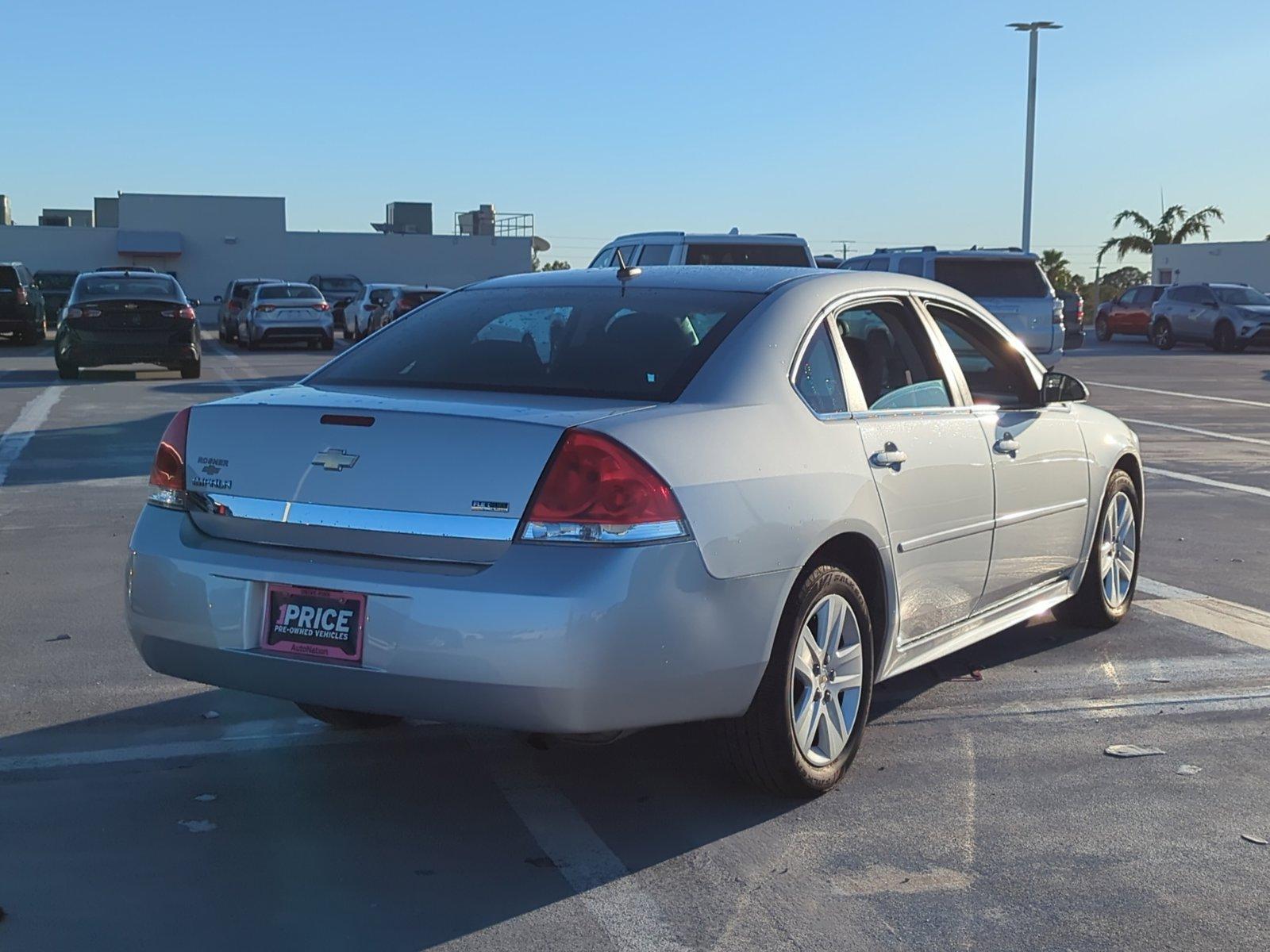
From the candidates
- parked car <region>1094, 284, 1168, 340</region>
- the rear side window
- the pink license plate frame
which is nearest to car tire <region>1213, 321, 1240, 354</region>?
parked car <region>1094, 284, 1168, 340</region>

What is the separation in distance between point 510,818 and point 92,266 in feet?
204

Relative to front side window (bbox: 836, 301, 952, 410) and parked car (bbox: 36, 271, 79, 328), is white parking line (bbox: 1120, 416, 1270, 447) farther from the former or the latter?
parked car (bbox: 36, 271, 79, 328)

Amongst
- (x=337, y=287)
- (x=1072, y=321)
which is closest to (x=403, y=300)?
(x=1072, y=321)

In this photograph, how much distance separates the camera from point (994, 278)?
63.9 ft

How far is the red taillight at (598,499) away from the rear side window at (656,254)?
1195 centimetres

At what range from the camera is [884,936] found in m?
3.72

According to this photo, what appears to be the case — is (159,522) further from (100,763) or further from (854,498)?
(854,498)

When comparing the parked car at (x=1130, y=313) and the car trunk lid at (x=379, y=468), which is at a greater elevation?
the car trunk lid at (x=379, y=468)

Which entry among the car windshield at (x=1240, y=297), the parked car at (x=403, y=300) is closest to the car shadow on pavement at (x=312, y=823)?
the parked car at (x=403, y=300)

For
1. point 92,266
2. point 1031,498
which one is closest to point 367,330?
point 92,266

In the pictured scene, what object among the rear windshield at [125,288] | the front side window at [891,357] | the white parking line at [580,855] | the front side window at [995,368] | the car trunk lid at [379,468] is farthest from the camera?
the rear windshield at [125,288]

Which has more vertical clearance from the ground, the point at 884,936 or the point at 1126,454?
the point at 1126,454

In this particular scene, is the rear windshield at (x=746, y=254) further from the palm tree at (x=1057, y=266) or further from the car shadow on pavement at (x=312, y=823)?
the palm tree at (x=1057, y=266)

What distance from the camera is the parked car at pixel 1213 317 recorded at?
36.0 meters
